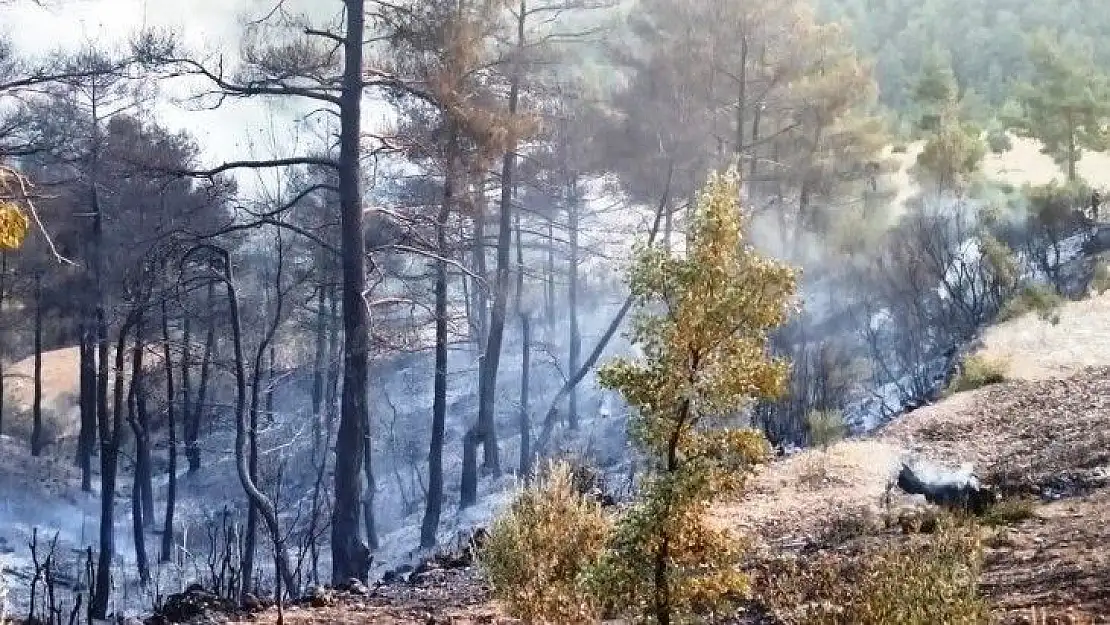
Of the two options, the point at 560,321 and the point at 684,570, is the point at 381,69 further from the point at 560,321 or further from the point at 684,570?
the point at 560,321

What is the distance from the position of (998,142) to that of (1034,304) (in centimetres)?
2628

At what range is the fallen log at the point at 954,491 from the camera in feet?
27.7

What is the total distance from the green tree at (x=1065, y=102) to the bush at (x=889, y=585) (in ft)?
90.9

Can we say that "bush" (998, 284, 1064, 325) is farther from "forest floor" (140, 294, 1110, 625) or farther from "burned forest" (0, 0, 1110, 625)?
"forest floor" (140, 294, 1110, 625)

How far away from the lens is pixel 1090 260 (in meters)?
21.4

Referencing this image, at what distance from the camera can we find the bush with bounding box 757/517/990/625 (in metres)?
4.39

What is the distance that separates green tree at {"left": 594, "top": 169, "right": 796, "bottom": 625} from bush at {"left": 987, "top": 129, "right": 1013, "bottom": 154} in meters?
40.4

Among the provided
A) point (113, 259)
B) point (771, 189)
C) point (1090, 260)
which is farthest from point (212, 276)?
point (771, 189)

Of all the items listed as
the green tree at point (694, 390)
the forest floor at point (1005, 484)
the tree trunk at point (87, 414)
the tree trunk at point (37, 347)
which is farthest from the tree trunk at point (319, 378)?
the green tree at point (694, 390)

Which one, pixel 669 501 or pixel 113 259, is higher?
pixel 113 259

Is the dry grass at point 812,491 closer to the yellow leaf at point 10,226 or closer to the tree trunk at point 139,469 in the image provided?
the yellow leaf at point 10,226

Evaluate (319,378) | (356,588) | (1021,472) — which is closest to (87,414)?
(319,378)

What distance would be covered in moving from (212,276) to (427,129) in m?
4.57

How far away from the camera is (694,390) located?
4562 millimetres
